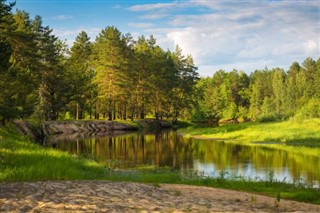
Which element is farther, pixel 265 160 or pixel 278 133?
pixel 278 133

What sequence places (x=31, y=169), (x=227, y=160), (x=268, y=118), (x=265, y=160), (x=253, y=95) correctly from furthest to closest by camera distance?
(x=253, y=95) < (x=268, y=118) < (x=227, y=160) < (x=265, y=160) < (x=31, y=169)

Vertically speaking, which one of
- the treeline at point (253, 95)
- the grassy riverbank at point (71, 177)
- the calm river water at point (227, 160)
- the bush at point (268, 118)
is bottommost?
the calm river water at point (227, 160)

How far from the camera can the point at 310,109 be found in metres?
68.7

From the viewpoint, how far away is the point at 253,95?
14662 centimetres

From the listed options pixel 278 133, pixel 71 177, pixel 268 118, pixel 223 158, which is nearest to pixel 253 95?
pixel 268 118

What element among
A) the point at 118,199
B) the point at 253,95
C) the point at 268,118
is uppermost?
the point at 253,95

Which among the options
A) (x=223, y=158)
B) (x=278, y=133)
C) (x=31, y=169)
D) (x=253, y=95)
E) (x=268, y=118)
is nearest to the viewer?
(x=31, y=169)

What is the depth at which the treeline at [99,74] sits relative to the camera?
6688 centimetres

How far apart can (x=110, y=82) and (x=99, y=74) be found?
3.11 meters

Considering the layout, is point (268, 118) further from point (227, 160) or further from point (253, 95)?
point (253, 95)

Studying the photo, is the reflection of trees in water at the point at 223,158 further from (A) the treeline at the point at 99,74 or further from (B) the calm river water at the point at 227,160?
(A) the treeline at the point at 99,74

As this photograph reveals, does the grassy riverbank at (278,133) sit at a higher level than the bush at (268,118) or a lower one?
lower

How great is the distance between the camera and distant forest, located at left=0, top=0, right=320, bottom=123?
6425cm

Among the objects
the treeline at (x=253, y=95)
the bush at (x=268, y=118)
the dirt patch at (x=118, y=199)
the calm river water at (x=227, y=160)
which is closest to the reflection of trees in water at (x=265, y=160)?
the calm river water at (x=227, y=160)
